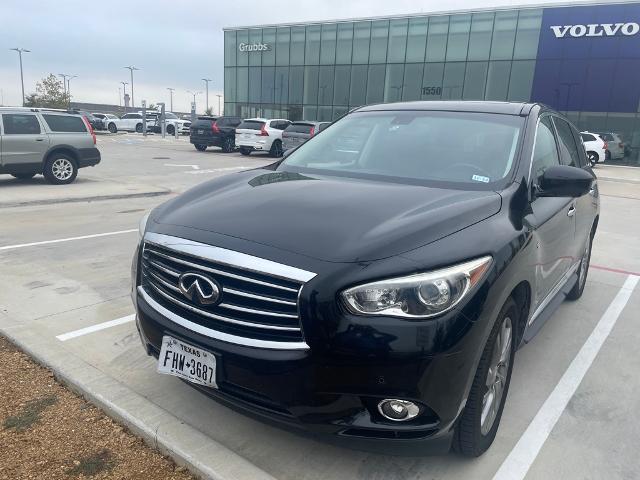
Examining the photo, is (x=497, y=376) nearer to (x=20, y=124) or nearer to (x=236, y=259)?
(x=236, y=259)

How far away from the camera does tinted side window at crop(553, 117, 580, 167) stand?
4.16m

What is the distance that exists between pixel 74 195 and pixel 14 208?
148cm

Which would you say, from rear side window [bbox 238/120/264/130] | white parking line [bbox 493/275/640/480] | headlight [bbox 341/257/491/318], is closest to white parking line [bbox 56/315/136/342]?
headlight [bbox 341/257/491/318]

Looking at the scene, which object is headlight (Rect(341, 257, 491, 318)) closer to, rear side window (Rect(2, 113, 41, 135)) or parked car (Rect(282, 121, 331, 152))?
rear side window (Rect(2, 113, 41, 135))

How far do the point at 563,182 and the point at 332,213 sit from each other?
1473mm

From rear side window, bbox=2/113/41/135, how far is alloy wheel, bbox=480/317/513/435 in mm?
11853

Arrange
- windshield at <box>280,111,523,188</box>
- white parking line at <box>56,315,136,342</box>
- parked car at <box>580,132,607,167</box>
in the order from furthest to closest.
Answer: parked car at <box>580,132,607,167</box>, white parking line at <box>56,315,136,342</box>, windshield at <box>280,111,523,188</box>

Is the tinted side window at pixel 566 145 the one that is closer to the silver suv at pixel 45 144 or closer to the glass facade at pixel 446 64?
the silver suv at pixel 45 144

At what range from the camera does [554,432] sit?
2.95 m

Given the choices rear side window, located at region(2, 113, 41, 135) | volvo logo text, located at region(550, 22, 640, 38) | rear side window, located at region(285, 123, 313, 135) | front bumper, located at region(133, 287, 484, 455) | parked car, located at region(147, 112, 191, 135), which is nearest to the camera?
front bumper, located at region(133, 287, 484, 455)

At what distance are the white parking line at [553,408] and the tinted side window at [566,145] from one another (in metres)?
1.44

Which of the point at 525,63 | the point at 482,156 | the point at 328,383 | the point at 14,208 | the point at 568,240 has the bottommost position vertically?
the point at 14,208

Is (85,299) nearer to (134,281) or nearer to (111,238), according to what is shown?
(134,281)

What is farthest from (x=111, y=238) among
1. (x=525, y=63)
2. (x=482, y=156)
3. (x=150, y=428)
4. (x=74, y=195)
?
(x=525, y=63)
